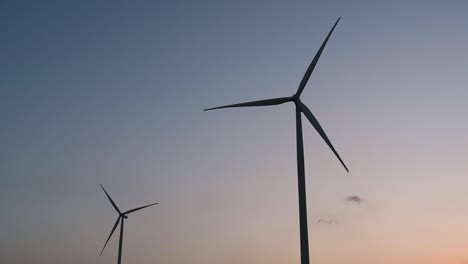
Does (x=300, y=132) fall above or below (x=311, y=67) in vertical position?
below

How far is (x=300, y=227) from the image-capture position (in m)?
43.5

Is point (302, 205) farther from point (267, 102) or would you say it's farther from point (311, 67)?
→ point (311, 67)

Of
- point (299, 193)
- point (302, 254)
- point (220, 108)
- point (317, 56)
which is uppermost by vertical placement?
point (317, 56)

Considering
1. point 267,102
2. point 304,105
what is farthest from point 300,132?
point 267,102

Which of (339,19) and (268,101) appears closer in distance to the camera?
(339,19)

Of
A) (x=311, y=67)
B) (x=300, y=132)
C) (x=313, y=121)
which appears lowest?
(x=300, y=132)

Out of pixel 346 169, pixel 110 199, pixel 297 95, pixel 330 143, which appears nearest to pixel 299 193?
pixel 346 169

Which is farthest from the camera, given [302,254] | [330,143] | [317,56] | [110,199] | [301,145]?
[110,199]

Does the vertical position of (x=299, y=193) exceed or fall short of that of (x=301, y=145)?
it falls short

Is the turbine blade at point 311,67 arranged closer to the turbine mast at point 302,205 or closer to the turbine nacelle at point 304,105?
the turbine nacelle at point 304,105

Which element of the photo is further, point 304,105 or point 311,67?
point 311,67

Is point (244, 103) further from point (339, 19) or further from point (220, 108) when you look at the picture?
point (339, 19)

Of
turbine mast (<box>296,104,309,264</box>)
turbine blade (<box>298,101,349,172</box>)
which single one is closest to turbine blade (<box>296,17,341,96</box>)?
turbine blade (<box>298,101,349,172</box>)

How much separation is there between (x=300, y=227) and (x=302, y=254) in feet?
7.01
